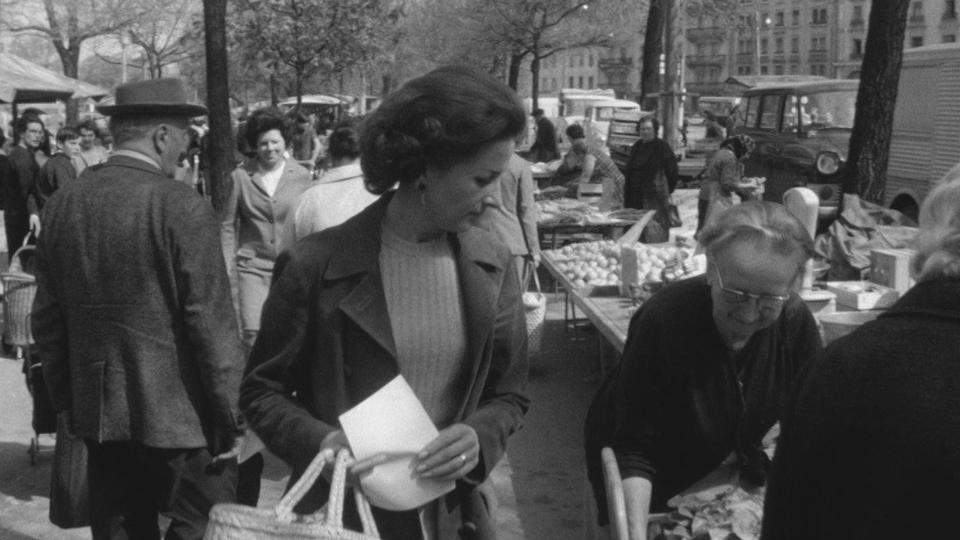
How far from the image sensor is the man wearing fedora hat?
396cm

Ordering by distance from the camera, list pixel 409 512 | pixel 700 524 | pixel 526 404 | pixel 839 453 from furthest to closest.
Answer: pixel 700 524 < pixel 526 404 < pixel 409 512 < pixel 839 453

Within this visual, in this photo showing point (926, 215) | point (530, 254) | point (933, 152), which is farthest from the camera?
point (933, 152)

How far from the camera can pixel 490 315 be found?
2586 mm

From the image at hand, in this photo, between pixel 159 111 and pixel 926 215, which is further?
pixel 159 111

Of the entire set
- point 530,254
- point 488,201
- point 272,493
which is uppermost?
point 488,201

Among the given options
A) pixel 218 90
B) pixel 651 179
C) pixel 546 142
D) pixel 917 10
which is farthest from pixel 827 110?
pixel 917 10

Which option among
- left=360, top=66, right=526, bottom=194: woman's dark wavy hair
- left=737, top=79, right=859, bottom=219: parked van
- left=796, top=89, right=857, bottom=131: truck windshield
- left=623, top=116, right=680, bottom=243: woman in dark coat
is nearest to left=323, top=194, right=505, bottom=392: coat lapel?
left=360, top=66, right=526, bottom=194: woman's dark wavy hair

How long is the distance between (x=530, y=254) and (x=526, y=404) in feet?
20.5

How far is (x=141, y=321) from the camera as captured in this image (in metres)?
4.00

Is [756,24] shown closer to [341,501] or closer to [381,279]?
[381,279]

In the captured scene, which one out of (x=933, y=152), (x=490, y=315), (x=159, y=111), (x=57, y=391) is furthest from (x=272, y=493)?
(x=933, y=152)

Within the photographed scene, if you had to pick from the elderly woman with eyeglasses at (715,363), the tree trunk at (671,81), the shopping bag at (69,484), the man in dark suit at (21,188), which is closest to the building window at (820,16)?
the tree trunk at (671,81)

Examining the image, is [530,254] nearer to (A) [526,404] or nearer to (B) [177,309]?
(B) [177,309]

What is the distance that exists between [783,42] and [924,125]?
81576 millimetres
